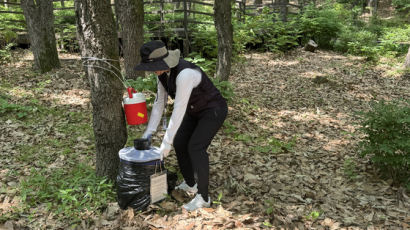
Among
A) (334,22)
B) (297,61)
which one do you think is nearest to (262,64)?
Answer: (297,61)

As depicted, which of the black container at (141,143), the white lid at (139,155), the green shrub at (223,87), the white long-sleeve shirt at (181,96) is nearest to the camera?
the white long-sleeve shirt at (181,96)

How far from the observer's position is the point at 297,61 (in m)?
12.5

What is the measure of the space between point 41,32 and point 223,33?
212 inches

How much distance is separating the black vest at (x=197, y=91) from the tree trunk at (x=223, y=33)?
14.5ft

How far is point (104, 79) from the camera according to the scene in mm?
3475

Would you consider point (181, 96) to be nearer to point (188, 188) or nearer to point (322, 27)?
point (188, 188)

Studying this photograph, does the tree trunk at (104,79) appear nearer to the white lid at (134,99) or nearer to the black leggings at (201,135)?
the white lid at (134,99)

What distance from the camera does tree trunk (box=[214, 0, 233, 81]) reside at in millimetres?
7168

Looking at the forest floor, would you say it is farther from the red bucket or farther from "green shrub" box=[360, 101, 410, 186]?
the red bucket

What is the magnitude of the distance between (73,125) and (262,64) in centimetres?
819

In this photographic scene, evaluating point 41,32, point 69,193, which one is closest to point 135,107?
point 69,193

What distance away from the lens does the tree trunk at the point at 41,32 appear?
8.31 meters

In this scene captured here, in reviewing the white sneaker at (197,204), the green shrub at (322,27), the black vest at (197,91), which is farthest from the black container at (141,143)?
the green shrub at (322,27)

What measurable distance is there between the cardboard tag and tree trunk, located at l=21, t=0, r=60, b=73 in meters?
7.16
